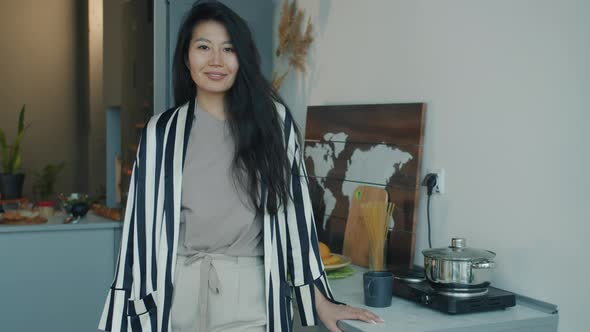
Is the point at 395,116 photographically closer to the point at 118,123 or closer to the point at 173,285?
the point at 173,285

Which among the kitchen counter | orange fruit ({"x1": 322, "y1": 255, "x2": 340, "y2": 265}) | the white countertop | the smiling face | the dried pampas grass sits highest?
the dried pampas grass

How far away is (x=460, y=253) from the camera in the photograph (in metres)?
1.81

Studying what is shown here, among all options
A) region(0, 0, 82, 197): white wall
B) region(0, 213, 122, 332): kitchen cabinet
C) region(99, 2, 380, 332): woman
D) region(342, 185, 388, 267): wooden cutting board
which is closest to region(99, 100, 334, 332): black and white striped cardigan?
region(99, 2, 380, 332): woman

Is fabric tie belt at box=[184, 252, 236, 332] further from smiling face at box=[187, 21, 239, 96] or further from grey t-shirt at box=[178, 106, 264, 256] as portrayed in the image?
smiling face at box=[187, 21, 239, 96]

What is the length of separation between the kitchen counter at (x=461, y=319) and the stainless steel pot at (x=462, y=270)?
72 millimetres

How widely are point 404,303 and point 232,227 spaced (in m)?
0.58

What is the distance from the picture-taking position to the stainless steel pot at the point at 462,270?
178 centimetres

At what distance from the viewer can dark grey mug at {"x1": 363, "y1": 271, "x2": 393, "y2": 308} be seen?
1.82 meters

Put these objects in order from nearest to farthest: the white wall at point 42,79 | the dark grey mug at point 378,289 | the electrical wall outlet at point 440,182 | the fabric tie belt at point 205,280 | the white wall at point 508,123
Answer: the fabric tie belt at point 205,280, the white wall at point 508,123, the dark grey mug at point 378,289, the electrical wall outlet at point 440,182, the white wall at point 42,79

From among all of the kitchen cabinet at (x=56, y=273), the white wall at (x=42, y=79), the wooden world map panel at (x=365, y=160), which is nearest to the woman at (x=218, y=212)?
the wooden world map panel at (x=365, y=160)

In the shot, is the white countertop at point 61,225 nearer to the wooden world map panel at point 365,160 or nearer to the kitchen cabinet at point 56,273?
the kitchen cabinet at point 56,273

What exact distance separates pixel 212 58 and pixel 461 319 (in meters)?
0.90

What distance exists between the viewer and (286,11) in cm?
315

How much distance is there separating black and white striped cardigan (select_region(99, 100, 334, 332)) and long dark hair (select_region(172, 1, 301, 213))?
34 millimetres
